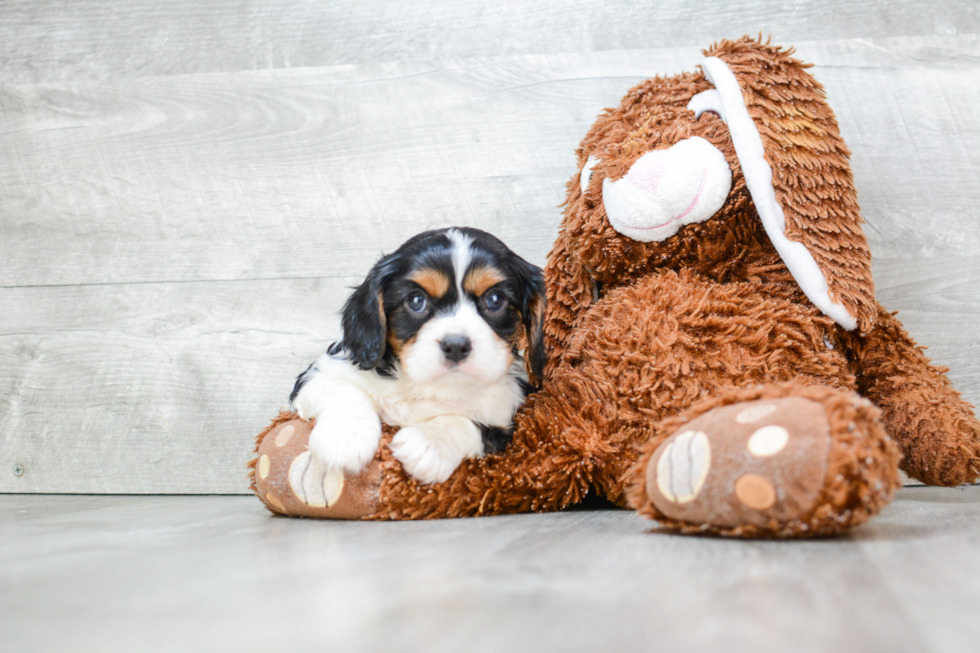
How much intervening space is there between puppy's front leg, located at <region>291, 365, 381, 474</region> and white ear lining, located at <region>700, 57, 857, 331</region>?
1016 millimetres

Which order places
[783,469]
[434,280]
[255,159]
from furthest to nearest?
[255,159]
[434,280]
[783,469]

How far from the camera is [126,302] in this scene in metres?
2.60

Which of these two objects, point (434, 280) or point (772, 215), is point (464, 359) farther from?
point (772, 215)

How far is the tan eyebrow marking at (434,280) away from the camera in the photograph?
1.60 m

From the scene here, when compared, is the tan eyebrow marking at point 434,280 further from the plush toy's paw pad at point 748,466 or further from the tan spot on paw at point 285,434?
the plush toy's paw pad at point 748,466

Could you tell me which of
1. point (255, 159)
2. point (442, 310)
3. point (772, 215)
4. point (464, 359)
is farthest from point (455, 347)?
point (255, 159)

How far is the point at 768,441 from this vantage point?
110cm

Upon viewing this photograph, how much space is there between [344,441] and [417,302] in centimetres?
35

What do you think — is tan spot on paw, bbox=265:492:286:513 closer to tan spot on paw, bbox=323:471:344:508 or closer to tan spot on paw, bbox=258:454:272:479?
tan spot on paw, bbox=258:454:272:479

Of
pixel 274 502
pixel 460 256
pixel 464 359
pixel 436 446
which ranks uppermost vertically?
pixel 460 256

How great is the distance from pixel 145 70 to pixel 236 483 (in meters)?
1.56

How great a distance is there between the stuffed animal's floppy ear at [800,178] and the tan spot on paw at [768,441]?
0.67 m

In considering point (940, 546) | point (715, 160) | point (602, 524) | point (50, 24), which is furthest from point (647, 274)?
point (50, 24)

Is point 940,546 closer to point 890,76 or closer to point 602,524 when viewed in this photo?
point 602,524
